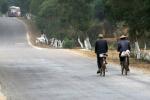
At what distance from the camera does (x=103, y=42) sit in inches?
992

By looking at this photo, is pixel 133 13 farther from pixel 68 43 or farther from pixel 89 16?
pixel 68 43

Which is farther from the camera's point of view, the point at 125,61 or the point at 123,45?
the point at 123,45

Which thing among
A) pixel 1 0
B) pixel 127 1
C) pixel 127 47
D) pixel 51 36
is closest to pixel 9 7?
pixel 1 0

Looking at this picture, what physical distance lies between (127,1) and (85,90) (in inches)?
715

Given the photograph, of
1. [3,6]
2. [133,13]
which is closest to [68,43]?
[133,13]

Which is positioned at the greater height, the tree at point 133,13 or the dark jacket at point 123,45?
the tree at point 133,13

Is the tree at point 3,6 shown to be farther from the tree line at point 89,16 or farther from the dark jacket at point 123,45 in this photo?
the dark jacket at point 123,45

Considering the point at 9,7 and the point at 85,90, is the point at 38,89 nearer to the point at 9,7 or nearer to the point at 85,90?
the point at 85,90

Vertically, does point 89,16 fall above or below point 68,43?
above

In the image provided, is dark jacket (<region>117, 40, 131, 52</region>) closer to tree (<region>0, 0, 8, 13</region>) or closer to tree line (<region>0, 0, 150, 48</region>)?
tree line (<region>0, 0, 150, 48</region>)

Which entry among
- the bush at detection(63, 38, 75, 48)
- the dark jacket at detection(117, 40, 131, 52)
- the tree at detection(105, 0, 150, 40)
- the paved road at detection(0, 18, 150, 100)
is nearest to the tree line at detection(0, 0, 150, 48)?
the tree at detection(105, 0, 150, 40)

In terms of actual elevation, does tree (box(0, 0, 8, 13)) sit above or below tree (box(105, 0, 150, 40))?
above

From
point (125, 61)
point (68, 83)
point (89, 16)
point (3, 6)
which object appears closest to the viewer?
point (68, 83)

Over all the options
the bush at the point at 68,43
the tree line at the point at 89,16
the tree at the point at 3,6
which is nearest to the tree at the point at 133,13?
the tree line at the point at 89,16
